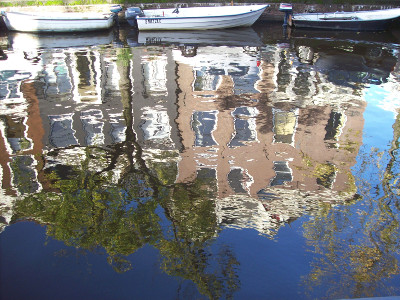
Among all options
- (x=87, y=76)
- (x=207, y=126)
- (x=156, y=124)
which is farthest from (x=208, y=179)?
(x=87, y=76)

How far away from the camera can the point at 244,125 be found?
1100 cm

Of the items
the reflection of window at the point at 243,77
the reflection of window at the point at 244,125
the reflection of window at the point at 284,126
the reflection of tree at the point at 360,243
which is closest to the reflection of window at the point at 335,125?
the reflection of window at the point at 284,126

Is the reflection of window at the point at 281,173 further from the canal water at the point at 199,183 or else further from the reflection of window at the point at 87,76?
the reflection of window at the point at 87,76

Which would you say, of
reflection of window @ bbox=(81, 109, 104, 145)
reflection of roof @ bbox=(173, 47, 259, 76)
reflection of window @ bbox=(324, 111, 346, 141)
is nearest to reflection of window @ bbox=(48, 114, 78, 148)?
reflection of window @ bbox=(81, 109, 104, 145)

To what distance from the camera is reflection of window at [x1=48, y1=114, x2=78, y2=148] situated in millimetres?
10062

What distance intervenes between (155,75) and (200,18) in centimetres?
1066

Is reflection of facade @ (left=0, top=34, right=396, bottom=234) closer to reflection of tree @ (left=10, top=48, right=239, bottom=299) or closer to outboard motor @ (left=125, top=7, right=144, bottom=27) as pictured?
reflection of tree @ (left=10, top=48, right=239, bottom=299)

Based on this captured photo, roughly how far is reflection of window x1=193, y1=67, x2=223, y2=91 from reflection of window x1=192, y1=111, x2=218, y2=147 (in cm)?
248

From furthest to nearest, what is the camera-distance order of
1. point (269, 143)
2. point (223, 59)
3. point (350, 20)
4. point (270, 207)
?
point (350, 20) → point (223, 59) → point (269, 143) → point (270, 207)

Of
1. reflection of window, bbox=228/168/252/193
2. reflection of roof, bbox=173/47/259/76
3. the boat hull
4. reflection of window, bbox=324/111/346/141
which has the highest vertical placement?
the boat hull

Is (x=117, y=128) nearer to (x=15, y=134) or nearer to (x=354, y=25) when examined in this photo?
(x=15, y=134)

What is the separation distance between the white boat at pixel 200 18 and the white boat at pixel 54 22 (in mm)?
2551

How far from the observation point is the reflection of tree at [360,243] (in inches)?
221

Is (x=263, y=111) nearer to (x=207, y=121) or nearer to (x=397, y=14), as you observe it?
(x=207, y=121)
